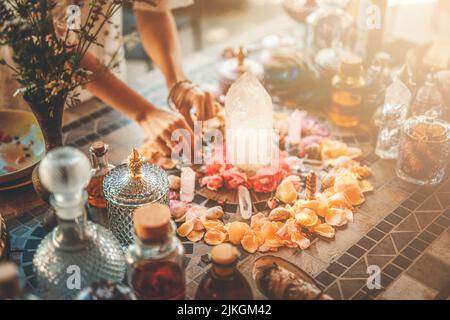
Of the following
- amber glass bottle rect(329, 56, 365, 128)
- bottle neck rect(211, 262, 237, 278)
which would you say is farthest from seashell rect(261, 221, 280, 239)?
amber glass bottle rect(329, 56, 365, 128)

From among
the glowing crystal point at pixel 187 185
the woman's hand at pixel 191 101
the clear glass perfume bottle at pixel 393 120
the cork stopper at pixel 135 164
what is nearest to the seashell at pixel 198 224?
the glowing crystal point at pixel 187 185

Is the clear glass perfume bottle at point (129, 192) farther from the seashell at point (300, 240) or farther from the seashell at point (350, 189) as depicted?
the seashell at point (350, 189)

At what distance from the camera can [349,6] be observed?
257 centimetres

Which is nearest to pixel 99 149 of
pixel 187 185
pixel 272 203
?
pixel 187 185

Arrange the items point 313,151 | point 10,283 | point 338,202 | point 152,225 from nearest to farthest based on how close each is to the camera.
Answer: point 10,283, point 152,225, point 338,202, point 313,151

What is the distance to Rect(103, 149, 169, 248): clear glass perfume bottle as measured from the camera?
1402 mm

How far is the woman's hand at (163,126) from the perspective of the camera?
1.78 m

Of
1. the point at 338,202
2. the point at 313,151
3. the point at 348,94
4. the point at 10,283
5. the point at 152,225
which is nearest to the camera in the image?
the point at 10,283

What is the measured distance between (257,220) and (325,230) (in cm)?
19

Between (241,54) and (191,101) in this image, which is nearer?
(191,101)

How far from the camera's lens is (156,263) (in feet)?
3.79

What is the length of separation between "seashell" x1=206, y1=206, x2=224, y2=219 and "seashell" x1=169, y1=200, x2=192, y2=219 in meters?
0.07

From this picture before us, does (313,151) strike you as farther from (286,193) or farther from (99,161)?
(99,161)

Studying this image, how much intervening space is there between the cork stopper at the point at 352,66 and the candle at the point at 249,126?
1.28ft
